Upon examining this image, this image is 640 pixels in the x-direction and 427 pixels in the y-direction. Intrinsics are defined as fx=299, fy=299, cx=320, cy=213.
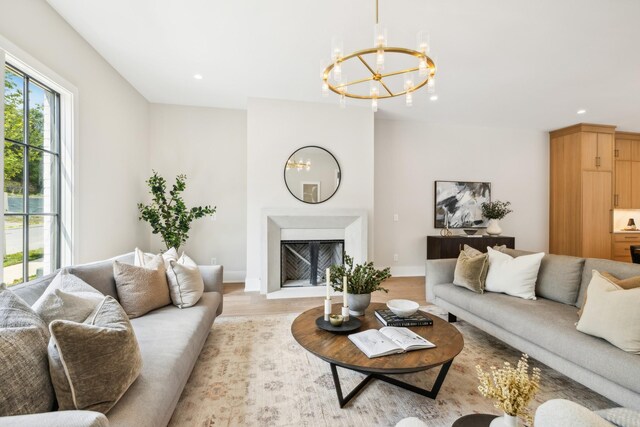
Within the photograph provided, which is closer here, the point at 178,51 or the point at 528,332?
the point at 528,332

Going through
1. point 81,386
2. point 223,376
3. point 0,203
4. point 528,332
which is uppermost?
point 0,203

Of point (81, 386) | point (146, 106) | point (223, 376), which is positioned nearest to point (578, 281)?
point (223, 376)

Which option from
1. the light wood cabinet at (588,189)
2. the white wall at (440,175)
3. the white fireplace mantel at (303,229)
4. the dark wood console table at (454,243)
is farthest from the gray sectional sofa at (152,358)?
the light wood cabinet at (588,189)

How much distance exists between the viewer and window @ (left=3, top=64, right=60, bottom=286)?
2.17 meters

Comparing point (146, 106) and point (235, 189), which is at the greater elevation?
point (146, 106)

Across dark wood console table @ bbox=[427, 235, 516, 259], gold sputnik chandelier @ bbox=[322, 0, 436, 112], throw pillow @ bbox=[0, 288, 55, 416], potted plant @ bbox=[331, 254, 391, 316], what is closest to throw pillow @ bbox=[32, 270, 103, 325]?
throw pillow @ bbox=[0, 288, 55, 416]

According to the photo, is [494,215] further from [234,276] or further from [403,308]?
[234,276]

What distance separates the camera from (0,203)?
1950 mm

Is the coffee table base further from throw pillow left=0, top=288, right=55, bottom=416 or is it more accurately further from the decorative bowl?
throw pillow left=0, top=288, right=55, bottom=416

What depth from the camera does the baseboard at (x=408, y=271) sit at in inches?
209

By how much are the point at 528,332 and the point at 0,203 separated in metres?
3.64

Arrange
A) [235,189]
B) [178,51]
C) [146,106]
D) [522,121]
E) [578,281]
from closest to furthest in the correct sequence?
[578,281] < [178,51] < [146,106] < [235,189] < [522,121]

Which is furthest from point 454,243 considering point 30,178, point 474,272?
point 30,178

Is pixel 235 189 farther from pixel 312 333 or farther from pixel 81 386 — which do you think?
pixel 81 386
